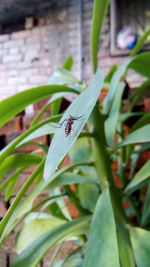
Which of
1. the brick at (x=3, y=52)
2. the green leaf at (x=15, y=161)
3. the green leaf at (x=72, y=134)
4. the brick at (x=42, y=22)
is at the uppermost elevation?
the brick at (x=42, y=22)

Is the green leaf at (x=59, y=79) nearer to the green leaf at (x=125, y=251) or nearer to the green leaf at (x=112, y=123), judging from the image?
the green leaf at (x=112, y=123)

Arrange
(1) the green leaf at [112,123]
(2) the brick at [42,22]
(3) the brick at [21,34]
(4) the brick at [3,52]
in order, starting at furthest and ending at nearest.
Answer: (2) the brick at [42,22] → (3) the brick at [21,34] → (4) the brick at [3,52] → (1) the green leaf at [112,123]

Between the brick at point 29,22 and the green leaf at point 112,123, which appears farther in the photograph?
the brick at point 29,22

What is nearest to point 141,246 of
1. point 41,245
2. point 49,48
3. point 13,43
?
point 41,245

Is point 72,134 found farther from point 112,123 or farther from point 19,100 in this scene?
point 112,123

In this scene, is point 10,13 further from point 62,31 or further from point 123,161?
point 123,161

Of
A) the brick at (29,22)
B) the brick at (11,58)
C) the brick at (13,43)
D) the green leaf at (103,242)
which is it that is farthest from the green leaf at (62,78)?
the brick at (29,22)

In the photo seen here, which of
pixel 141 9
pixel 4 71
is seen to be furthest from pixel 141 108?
pixel 141 9
